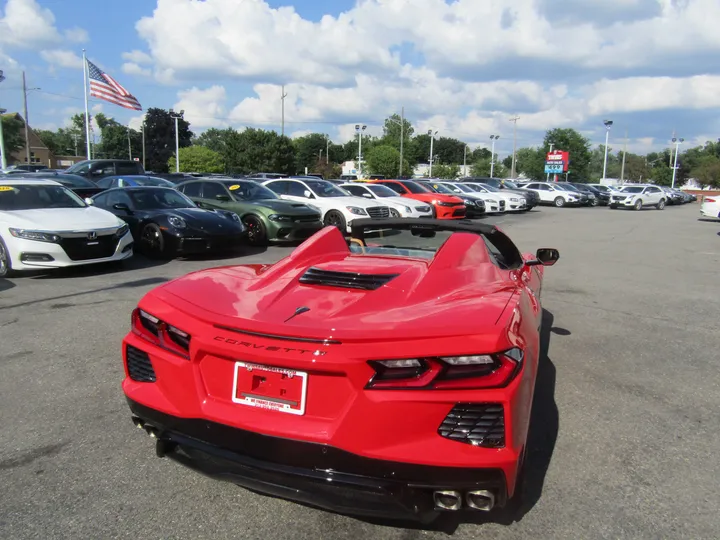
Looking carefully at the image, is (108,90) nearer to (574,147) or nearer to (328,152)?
(574,147)

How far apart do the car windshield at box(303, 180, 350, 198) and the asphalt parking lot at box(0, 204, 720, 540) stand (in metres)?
8.92

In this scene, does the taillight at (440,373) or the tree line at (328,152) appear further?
the tree line at (328,152)

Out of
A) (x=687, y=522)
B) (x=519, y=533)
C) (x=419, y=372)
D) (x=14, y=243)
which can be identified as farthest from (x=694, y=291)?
(x=14, y=243)

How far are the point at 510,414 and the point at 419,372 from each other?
0.38 meters

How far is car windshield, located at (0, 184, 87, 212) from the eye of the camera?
8.59m

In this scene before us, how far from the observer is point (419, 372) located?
79.5 inches

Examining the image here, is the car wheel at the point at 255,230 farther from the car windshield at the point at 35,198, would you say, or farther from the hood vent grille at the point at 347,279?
the hood vent grille at the point at 347,279

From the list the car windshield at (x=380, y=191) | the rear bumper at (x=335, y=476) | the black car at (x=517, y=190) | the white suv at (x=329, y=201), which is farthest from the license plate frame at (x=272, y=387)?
the black car at (x=517, y=190)

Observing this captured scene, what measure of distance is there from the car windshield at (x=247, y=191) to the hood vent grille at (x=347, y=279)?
10.4m

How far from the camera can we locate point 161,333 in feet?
8.02

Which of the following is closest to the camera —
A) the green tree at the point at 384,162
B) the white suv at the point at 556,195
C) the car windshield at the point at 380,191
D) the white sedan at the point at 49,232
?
the white sedan at the point at 49,232

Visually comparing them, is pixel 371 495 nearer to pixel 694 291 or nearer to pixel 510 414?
pixel 510 414

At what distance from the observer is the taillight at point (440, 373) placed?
6.54 ft

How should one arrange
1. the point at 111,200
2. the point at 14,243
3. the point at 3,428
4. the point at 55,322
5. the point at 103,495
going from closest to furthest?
1. the point at 103,495
2. the point at 3,428
3. the point at 55,322
4. the point at 14,243
5. the point at 111,200
